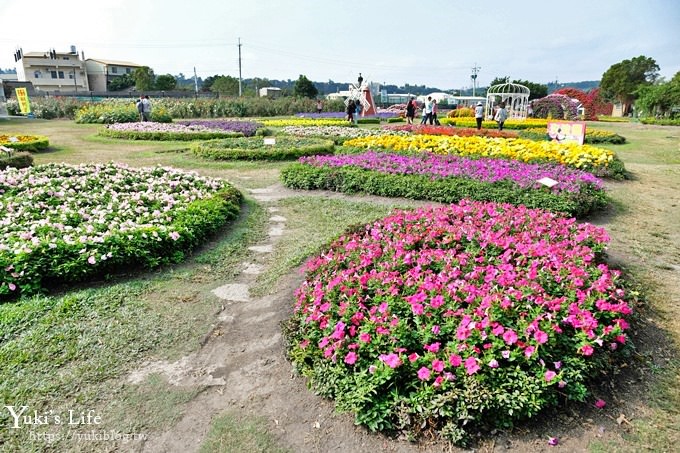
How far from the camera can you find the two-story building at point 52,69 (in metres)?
60.6

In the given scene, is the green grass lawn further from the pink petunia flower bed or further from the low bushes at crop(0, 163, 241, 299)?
the pink petunia flower bed

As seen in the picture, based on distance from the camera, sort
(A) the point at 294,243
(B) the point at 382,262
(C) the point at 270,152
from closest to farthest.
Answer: (B) the point at 382,262 → (A) the point at 294,243 → (C) the point at 270,152

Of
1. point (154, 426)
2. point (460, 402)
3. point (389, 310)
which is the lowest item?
point (154, 426)

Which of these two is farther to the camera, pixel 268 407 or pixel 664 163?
pixel 664 163

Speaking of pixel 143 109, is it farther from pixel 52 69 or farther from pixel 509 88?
pixel 52 69

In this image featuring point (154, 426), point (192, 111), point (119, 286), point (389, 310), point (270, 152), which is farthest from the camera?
point (192, 111)

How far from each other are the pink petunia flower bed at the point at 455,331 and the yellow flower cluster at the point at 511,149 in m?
5.57

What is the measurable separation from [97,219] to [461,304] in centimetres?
393

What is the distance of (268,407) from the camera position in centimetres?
263

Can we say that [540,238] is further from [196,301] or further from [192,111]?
[192,111]

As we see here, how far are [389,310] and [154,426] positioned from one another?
4.84ft

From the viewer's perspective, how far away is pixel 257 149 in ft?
36.8

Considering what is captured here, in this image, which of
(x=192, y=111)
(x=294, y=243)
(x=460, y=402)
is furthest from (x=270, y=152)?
(x=192, y=111)

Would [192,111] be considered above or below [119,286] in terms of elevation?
above
